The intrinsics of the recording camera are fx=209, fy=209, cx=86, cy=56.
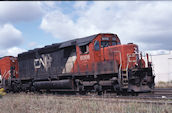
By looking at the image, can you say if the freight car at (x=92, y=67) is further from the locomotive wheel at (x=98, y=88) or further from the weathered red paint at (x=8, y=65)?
the weathered red paint at (x=8, y=65)

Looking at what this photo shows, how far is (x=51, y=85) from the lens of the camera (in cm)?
1530

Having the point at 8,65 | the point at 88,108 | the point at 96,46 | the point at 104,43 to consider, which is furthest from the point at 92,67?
the point at 8,65

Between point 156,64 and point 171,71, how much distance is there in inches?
93.3

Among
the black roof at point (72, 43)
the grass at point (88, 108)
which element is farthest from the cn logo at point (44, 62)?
the grass at point (88, 108)

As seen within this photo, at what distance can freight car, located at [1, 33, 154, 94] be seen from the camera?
37.5ft

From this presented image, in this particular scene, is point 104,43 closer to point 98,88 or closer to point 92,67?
point 92,67

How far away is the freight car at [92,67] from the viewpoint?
37.5 ft

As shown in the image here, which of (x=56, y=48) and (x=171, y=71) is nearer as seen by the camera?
(x=56, y=48)

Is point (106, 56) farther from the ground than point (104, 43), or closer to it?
closer to it

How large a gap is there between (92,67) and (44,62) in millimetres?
5155

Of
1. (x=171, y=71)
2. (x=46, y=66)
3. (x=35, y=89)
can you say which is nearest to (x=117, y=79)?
(x=46, y=66)

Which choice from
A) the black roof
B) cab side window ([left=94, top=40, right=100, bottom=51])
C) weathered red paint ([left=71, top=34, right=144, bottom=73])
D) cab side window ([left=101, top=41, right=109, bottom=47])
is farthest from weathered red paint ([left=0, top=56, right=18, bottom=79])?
cab side window ([left=101, top=41, right=109, bottom=47])

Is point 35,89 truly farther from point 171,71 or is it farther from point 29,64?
point 171,71

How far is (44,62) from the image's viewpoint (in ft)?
54.0
